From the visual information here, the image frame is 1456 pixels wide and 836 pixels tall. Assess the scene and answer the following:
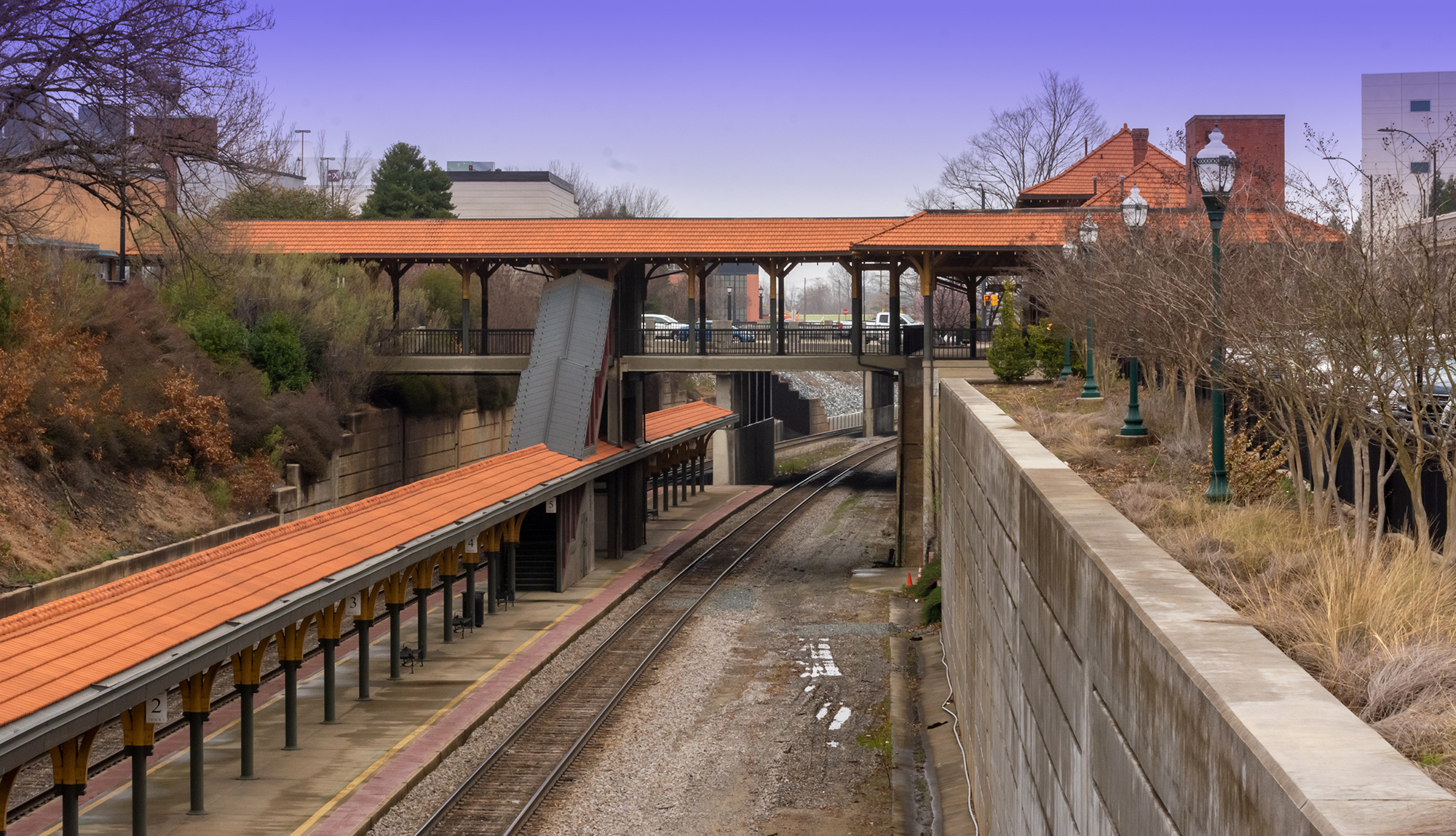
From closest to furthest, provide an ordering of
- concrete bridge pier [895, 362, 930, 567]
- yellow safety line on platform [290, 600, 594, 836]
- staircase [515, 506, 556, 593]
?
1. yellow safety line on platform [290, 600, 594, 836]
2. staircase [515, 506, 556, 593]
3. concrete bridge pier [895, 362, 930, 567]

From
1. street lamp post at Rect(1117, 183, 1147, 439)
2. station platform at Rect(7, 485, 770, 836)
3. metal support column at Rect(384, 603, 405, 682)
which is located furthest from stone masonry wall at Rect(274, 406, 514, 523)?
street lamp post at Rect(1117, 183, 1147, 439)

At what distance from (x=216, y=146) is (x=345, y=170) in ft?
266

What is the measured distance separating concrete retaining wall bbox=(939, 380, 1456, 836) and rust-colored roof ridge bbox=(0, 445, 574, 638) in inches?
362

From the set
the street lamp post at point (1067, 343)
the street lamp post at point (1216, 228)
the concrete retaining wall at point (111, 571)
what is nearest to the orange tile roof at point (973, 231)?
the street lamp post at point (1067, 343)

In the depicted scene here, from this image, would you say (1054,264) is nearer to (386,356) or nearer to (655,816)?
(655,816)

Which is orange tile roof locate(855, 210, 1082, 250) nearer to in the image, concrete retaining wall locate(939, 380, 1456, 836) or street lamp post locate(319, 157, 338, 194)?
concrete retaining wall locate(939, 380, 1456, 836)

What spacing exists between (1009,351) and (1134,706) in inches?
930

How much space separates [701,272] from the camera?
113 feet

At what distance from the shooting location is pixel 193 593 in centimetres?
1450

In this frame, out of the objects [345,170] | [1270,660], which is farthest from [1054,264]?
[345,170]

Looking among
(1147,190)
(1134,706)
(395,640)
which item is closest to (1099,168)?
(1147,190)

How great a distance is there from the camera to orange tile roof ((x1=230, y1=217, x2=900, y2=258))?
110 feet

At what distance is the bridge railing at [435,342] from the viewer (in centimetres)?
3622

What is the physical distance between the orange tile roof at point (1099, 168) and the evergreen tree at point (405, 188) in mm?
39601
